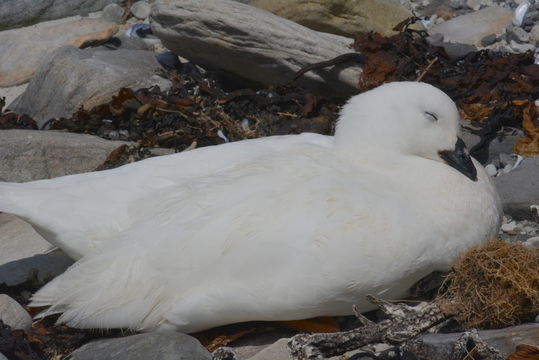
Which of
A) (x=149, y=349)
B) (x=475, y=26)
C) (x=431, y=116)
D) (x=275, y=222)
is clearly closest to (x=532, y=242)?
(x=431, y=116)

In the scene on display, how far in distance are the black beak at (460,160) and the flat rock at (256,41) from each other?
2566mm

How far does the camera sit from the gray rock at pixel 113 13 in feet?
34.6

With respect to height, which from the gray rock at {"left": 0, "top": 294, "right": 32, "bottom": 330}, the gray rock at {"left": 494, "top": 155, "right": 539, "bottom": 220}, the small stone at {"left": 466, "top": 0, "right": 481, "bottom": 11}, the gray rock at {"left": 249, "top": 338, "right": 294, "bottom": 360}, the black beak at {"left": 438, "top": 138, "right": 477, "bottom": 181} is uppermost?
the black beak at {"left": 438, "top": 138, "right": 477, "bottom": 181}

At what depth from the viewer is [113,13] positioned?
10.6m

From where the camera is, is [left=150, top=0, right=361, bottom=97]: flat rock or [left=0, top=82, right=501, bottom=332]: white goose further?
[left=150, top=0, right=361, bottom=97]: flat rock

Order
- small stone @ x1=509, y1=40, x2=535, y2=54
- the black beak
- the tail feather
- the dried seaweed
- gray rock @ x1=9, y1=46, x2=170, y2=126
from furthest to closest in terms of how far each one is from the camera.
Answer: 1. small stone @ x1=509, y1=40, x2=535, y2=54
2. gray rock @ x1=9, y1=46, x2=170, y2=126
3. the dried seaweed
4. the black beak
5. the tail feather

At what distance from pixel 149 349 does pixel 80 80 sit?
4.05 m

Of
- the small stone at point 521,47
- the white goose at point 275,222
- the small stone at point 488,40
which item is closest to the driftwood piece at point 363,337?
the white goose at point 275,222

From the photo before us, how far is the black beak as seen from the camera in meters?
4.75

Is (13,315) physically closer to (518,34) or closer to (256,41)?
(256,41)

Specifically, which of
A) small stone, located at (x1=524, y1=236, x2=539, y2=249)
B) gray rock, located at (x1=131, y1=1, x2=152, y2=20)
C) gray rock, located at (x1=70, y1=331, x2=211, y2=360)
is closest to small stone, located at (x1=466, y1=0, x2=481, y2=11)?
gray rock, located at (x1=131, y1=1, x2=152, y2=20)

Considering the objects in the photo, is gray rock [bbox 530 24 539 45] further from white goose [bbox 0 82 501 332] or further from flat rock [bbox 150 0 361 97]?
white goose [bbox 0 82 501 332]

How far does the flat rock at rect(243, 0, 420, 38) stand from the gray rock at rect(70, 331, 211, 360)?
5.04 metres

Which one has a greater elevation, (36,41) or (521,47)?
(521,47)
